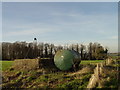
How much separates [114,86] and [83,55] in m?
29.2

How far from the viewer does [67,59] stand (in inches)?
622

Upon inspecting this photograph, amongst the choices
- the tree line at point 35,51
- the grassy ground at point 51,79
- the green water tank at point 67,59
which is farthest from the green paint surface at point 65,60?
the tree line at point 35,51

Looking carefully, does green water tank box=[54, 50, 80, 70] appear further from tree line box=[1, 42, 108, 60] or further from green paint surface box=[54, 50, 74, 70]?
tree line box=[1, 42, 108, 60]

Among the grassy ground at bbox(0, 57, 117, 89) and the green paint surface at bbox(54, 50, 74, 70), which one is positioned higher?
the green paint surface at bbox(54, 50, 74, 70)

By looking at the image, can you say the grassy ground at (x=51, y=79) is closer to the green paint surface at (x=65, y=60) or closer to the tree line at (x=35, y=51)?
the green paint surface at (x=65, y=60)

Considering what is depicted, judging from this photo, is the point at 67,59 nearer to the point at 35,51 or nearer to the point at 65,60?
the point at 65,60

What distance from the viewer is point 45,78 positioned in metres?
14.1

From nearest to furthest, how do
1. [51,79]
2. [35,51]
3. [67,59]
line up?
[51,79] < [67,59] < [35,51]

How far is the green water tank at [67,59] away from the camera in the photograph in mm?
15812

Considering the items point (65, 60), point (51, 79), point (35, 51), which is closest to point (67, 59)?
point (65, 60)

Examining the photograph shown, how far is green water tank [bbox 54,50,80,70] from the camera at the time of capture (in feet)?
51.9

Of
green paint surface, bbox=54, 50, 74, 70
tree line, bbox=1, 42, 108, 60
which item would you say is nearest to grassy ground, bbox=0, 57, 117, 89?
green paint surface, bbox=54, 50, 74, 70

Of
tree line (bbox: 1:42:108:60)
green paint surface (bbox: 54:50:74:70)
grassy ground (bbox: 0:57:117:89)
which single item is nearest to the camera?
grassy ground (bbox: 0:57:117:89)

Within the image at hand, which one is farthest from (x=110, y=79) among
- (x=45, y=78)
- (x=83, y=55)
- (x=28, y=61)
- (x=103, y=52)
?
(x=83, y=55)
